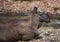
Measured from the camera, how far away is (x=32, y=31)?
4992 millimetres

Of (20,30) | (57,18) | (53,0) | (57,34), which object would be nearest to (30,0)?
(53,0)

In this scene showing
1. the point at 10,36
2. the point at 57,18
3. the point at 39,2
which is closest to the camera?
the point at 10,36

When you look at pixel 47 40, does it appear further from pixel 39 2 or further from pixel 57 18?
pixel 39 2

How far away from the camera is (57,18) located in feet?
26.8

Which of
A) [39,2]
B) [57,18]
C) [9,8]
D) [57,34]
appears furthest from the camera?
[39,2]

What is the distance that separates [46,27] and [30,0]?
4316 mm

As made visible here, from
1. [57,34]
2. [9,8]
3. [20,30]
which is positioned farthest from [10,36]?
[9,8]

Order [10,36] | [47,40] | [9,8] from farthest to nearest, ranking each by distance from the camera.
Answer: [9,8] → [47,40] → [10,36]

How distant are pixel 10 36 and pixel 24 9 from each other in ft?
14.9

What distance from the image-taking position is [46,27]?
21.2ft

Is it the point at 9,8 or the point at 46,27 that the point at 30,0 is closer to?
the point at 9,8

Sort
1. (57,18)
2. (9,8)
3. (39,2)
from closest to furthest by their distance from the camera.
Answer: (57,18)
(9,8)
(39,2)

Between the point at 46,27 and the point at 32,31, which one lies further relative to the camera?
the point at 46,27

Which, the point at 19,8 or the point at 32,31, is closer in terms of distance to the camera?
the point at 32,31
